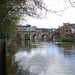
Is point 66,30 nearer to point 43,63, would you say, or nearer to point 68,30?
point 68,30

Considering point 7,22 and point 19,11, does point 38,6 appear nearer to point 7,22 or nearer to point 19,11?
point 19,11

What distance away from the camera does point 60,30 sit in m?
72.6

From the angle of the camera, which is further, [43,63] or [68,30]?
[68,30]

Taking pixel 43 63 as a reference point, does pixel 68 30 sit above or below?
above

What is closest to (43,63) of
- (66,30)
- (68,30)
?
(68,30)

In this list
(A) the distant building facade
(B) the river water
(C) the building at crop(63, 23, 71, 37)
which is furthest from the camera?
(C) the building at crop(63, 23, 71, 37)

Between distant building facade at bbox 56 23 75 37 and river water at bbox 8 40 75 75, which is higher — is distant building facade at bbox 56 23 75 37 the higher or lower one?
the higher one

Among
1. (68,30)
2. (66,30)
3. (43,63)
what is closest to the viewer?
(43,63)

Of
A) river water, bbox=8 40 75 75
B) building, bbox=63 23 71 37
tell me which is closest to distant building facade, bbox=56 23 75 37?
building, bbox=63 23 71 37

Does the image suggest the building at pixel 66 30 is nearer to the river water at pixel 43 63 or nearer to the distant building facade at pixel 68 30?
the distant building facade at pixel 68 30

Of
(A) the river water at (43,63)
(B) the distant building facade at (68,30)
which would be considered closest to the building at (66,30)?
(B) the distant building facade at (68,30)

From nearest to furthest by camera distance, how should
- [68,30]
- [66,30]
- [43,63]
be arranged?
[43,63], [68,30], [66,30]

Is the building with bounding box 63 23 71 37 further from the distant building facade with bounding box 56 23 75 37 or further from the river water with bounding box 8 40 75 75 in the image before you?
the river water with bounding box 8 40 75 75

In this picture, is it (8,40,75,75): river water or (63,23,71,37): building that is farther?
(63,23,71,37): building
